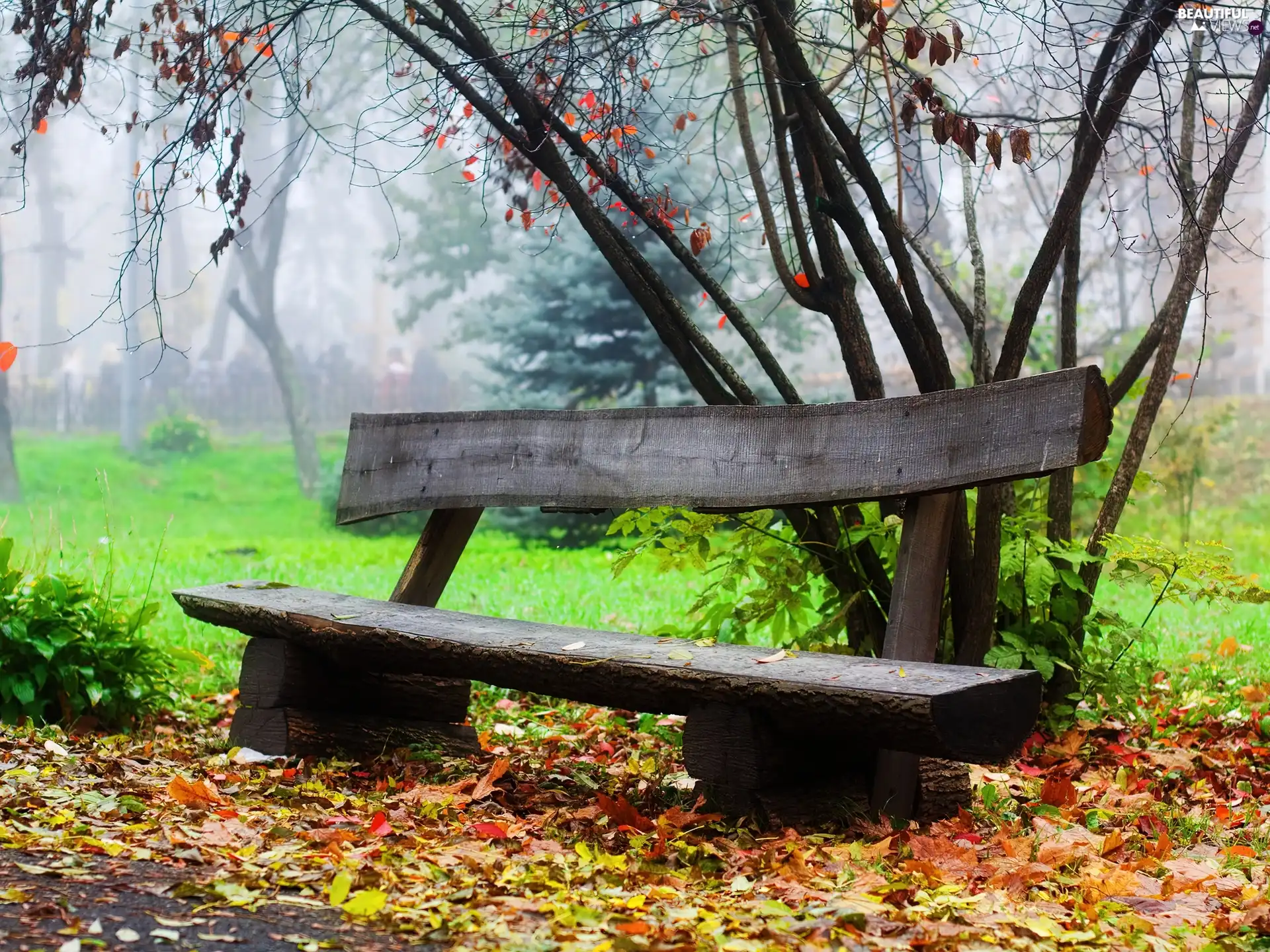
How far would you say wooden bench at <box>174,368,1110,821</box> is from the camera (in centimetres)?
249

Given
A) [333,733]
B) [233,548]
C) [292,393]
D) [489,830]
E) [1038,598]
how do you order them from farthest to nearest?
Answer: 1. [292,393]
2. [233,548]
3. [1038,598]
4. [333,733]
5. [489,830]

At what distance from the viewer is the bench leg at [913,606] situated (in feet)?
9.32

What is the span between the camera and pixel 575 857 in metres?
2.44

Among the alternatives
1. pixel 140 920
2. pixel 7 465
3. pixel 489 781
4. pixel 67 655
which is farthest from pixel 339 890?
pixel 7 465

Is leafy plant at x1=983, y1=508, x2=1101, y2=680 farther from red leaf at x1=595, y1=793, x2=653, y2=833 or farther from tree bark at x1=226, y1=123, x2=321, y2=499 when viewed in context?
tree bark at x1=226, y1=123, x2=321, y2=499

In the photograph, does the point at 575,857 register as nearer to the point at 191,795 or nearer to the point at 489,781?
the point at 489,781

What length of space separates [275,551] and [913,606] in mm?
9765

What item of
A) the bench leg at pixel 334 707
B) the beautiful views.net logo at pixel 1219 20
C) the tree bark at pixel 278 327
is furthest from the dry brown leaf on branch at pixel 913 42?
the tree bark at pixel 278 327

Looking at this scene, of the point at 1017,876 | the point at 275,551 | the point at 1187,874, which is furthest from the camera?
the point at 275,551

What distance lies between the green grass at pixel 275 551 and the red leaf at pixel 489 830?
6.44 feet

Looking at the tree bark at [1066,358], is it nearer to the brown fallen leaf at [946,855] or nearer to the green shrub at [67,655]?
the brown fallen leaf at [946,855]

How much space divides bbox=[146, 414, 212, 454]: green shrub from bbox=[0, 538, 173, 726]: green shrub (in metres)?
12.9

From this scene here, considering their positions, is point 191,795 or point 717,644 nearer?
point 191,795

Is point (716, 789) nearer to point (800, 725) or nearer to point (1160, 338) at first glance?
point (800, 725)
